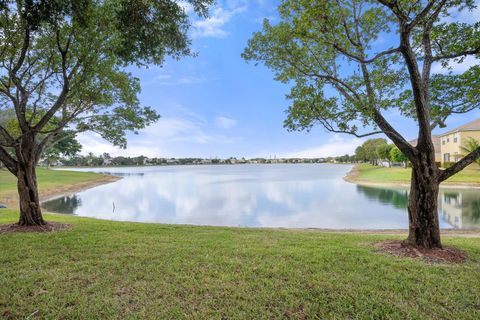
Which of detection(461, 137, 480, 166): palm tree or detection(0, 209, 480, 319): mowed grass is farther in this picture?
detection(461, 137, 480, 166): palm tree

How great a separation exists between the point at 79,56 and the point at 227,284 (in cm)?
667

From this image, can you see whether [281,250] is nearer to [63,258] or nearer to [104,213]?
[63,258]

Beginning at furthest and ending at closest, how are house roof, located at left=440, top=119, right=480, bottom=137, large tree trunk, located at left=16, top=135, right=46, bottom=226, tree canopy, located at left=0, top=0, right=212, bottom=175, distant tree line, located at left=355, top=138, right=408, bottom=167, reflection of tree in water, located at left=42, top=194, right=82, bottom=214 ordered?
1. distant tree line, located at left=355, top=138, right=408, bottom=167
2. house roof, located at left=440, top=119, right=480, bottom=137
3. reflection of tree in water, located at left=42, top=194, right=82, bottom=214
4. large tree trunk, located at left=16, top=135, right=46, bottom=226
5. tree canopy, located at left=0, top=0, right=212, bottom=175

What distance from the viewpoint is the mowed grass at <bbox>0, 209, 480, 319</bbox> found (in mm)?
2953

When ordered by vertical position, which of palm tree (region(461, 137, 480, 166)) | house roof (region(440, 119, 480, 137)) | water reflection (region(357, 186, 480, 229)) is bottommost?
water reflection (region(357, 186, 480, 229))

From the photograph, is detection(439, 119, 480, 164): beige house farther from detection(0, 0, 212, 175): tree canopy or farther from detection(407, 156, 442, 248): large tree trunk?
detection(0, 0, 212, 175): tree canopy

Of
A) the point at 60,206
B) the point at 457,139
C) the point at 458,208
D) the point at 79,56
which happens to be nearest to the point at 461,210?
the point at 458,208

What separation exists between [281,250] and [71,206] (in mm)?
20006

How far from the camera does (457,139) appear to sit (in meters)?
36.2

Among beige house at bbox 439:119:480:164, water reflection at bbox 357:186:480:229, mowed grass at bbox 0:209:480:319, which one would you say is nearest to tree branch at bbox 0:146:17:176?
mowed grass at bbox 0:209:480:319

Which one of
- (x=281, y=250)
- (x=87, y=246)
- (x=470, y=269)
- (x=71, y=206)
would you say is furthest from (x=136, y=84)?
(x=71, y=206)

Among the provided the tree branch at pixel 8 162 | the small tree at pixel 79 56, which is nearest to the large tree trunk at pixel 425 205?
the small tree at pixel 79 56

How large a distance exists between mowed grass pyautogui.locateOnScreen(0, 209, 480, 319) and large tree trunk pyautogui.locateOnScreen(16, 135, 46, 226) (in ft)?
7.73

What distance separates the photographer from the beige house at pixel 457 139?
3459 cm
